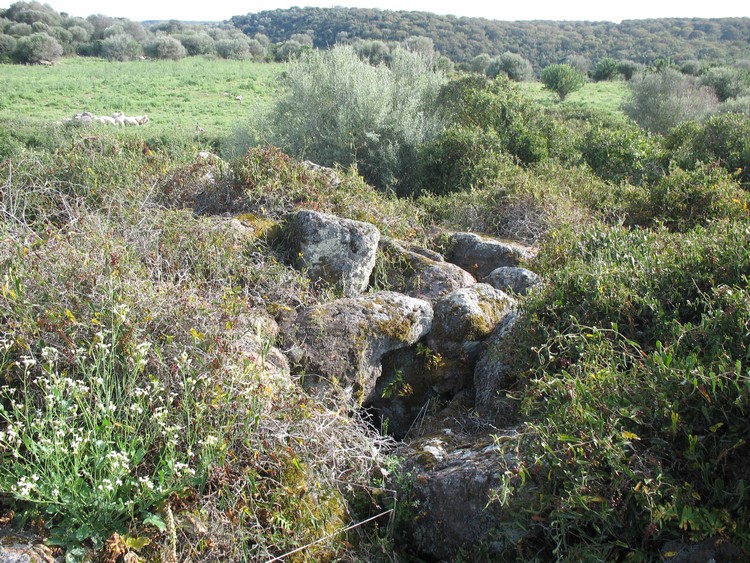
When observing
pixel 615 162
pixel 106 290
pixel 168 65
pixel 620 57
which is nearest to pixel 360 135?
pixel 615 162

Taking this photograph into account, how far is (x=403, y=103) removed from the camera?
14.3 m

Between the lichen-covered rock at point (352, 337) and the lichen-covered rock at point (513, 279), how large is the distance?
1.17 metres

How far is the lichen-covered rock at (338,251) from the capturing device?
19.0ft

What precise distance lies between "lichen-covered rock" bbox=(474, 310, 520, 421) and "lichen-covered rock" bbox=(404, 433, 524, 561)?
584 mm

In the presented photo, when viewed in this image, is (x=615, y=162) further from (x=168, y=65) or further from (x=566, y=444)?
(x=168, y=65)

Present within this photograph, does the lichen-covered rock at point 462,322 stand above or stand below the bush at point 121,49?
below

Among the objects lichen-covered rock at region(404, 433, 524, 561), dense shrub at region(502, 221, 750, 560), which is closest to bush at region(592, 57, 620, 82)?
dense shrub at region(502, 221, 750, 560)

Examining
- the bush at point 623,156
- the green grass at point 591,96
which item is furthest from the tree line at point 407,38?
the bush at point 623,156

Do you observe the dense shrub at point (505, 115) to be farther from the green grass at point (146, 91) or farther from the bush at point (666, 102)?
the bush at point (666, 102)

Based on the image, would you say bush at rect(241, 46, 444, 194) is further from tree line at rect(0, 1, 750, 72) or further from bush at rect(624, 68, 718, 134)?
tree line at rect(0, 1, 750, 72)

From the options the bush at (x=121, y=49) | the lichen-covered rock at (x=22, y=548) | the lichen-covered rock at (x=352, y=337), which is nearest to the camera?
the lichen-covered rock at (x=22, y=548)

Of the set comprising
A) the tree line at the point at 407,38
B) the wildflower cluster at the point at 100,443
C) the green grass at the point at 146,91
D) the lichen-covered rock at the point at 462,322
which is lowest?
the green grass at the point at 146,91

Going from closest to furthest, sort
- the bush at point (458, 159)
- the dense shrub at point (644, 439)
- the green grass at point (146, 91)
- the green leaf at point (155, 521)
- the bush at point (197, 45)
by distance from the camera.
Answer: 1. the dense shrub at point (644, 439)
2. the green leaf at point (155, 521)
3. the bush at point (458, 159)
4. the green grass at point (146, 91)
5. the bush at point (197, 45)

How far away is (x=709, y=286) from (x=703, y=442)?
160 centimetres
